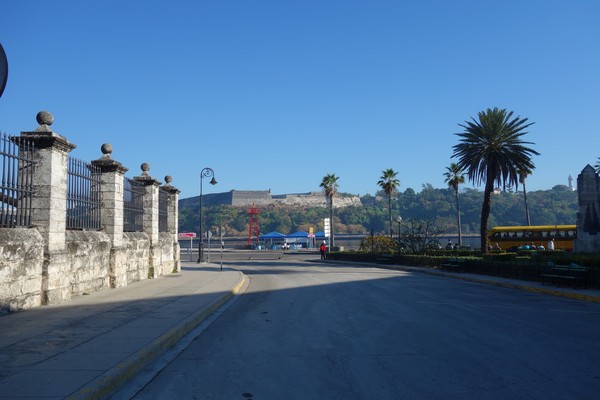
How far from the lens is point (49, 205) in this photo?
1195cm

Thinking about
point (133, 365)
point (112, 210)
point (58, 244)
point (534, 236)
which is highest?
point (112, 210)

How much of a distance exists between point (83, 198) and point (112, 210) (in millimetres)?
1706

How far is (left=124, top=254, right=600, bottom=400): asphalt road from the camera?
18.3 feet

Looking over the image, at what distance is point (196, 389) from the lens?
5.71m

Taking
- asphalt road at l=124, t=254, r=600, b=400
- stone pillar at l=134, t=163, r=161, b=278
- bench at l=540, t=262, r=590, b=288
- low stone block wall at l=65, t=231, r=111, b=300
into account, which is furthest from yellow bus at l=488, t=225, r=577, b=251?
low stone block wall at l=65, t=231, r=111, b=300

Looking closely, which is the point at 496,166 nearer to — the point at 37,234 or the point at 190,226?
the point at 37,234

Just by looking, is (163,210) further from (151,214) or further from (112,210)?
(112,210)

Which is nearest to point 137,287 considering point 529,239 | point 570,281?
point 570,281

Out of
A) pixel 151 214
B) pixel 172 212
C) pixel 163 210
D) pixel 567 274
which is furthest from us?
pixel 172 212

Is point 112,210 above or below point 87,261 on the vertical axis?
above

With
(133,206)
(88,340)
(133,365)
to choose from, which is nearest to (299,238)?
(133,206)

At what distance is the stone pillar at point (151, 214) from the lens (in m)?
21.3

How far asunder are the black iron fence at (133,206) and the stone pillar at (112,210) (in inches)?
71.3

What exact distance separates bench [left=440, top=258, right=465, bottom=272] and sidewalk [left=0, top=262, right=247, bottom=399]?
1657 cm
